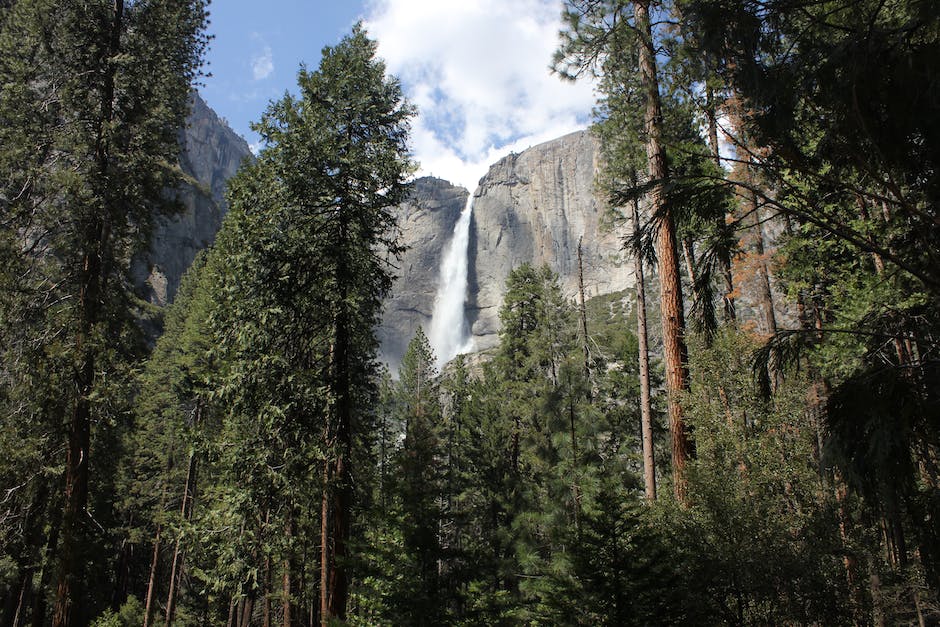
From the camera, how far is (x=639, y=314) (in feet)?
44.4

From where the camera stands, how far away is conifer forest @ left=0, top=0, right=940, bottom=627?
3.96m

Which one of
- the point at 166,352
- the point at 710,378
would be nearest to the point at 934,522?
the point at 710,378

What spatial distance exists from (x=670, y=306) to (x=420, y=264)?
107m

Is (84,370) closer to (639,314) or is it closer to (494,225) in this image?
(639,314)

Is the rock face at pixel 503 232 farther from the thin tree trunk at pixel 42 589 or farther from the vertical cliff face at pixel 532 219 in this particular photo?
the thin tree trunk at pixel 42 589

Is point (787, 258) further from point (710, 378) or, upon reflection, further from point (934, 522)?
point (934, 522)

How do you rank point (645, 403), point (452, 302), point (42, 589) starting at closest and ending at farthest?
point (42, 589)
point (645, 403)
point (452, 302)

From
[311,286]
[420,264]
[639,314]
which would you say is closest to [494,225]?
[420,264]

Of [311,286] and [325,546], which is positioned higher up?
[311,286]

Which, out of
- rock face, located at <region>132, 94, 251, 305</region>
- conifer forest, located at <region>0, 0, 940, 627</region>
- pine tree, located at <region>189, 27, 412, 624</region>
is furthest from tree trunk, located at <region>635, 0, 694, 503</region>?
rock face, located at <region>132, 94, 251, 305</region>

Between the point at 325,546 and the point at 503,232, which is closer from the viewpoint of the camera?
the point at 325,546

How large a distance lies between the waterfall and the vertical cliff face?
182 cm

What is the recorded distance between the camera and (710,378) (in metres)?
7.73

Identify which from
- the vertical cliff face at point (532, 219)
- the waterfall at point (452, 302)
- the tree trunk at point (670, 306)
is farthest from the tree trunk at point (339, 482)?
the vertical cliff face at point (532, 219)
